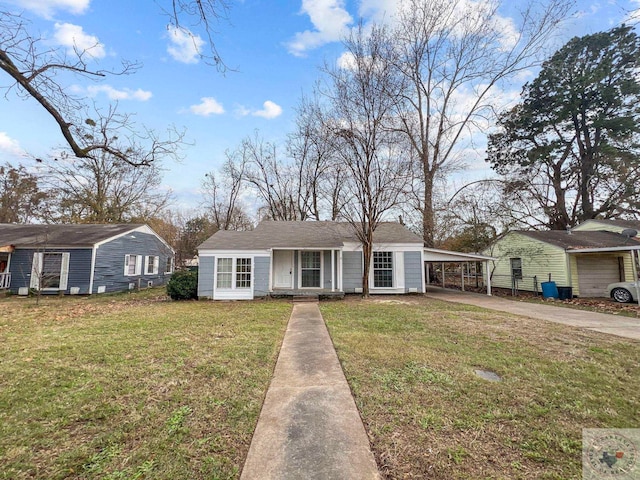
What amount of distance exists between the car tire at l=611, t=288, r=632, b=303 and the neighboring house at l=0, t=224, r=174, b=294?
78.2 feet

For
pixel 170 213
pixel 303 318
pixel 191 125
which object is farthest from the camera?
pixel 170 213

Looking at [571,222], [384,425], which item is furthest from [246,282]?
[571,222]

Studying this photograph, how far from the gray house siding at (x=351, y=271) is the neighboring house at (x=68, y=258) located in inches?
492

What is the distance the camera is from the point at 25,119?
3891 mm

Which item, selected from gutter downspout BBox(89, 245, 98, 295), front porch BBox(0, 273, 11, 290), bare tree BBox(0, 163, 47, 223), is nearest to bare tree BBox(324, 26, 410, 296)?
gutter downspout BBox(89, 245, 98, 295)

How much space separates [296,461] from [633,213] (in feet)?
89.3

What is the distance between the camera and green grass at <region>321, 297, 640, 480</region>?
2.26m

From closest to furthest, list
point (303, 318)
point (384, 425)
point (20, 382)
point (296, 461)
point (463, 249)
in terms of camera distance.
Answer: point (296, 461)
point (384, 425)
point (20, 382)
point (303, 318)
point (463, 249)

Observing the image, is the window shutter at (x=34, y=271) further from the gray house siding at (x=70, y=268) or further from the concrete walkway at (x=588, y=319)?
the concrete walkway at (x=588, y=319)

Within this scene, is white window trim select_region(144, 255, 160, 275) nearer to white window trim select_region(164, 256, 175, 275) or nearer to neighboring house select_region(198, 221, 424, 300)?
white window trim select_region(164, 256, 175, 275)

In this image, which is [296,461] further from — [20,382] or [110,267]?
[110,267]

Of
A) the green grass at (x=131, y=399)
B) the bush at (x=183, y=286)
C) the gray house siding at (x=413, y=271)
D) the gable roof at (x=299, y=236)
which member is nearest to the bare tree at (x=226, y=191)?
the gable roof at (x=299, y=236)

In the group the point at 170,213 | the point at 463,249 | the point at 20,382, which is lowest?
the point at 20,382

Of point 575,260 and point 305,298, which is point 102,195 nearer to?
point 305,298
